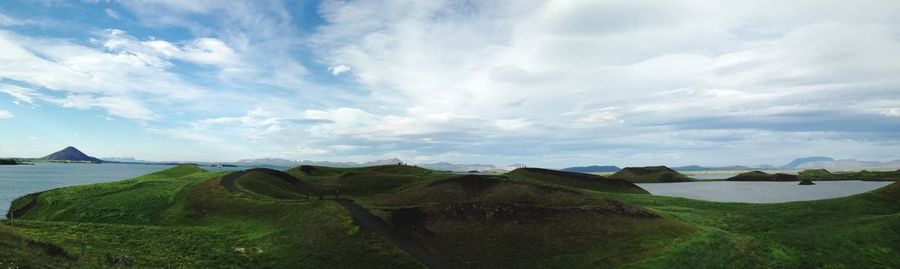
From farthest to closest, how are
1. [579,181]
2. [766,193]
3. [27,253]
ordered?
[766,193], [579,181], [27,253]

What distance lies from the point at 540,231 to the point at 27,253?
43.6m

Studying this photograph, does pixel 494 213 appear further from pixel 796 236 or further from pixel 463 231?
pixel 796 236

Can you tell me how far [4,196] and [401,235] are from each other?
106 meters

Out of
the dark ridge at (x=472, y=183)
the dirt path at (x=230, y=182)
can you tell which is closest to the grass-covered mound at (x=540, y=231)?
the dark ridge at (x=472, y=183)

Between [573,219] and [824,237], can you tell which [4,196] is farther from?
[824,237]

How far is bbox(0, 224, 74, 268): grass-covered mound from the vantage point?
78.0ft

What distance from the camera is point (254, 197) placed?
6631 cm

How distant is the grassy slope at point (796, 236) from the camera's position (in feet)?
137

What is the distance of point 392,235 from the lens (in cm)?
4900

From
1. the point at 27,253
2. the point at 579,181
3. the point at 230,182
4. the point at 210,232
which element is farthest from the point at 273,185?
the point at 579,181

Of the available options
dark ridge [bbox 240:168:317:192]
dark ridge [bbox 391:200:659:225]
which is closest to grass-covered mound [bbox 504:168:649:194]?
dark ridge [bbox 240:168:317:192]

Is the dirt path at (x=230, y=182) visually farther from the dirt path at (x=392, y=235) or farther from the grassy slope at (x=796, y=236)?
the grassy slope at (x=796, y=236)

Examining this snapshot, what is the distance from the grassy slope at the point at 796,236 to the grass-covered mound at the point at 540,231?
3126mm

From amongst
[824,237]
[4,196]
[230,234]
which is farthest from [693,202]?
[4,196]
